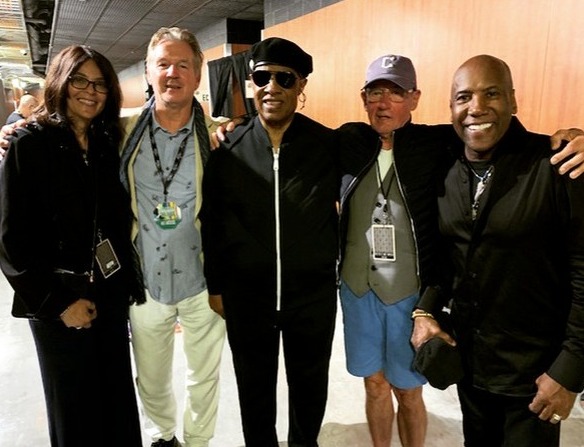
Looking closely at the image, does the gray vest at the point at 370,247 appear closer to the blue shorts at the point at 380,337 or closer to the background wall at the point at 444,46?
the blue shorts at the point at 380,337

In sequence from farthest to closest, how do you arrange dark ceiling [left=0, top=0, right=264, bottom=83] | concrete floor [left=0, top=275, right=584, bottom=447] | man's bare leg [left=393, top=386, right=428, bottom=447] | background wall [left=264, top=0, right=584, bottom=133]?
dark ceiling [left=0, top=0, right=264, bottom=83], background wall [left=264, top=0, right=584, bottom=133], concrete floor [left=0, top=275, right=584, bottom=447], man's bare leg [left=393, top=386, right=428, bottom=447]

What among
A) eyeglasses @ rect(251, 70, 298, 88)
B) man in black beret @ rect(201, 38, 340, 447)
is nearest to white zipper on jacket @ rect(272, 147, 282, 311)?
man in black beret @ rect(201, 38, 340, 447)

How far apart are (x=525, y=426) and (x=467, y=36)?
2.52m

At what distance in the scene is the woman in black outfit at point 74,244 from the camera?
1.47 meters

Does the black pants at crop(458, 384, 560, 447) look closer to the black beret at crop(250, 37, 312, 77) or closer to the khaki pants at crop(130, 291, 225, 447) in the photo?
the khaki pants at crop(130, 291, 225, 447)

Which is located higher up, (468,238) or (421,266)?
(468,238)

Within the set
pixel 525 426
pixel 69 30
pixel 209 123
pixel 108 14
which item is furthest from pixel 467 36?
pixel 69 30

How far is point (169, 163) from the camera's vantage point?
1.80m

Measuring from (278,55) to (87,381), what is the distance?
1404mm

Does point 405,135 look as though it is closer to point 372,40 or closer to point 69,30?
point 372,40

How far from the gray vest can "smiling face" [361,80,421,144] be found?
0.49ft

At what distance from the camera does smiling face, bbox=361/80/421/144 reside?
1679mm

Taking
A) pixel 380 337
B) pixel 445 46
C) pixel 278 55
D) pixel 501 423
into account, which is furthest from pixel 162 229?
pixel 445 46

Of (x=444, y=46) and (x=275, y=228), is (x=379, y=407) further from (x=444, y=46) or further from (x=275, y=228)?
(x=444, y=46)
